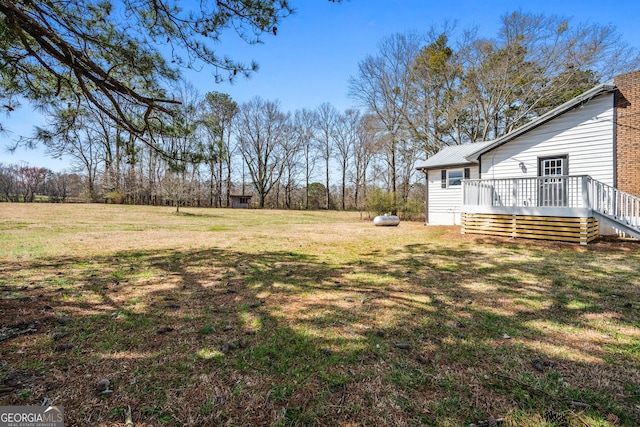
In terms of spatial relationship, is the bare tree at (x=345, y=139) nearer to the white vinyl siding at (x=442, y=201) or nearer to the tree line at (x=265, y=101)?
the tree line at (x=265, y=101)

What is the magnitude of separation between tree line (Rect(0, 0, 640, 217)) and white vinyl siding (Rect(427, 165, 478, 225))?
4.02 meters

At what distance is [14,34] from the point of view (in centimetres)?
358

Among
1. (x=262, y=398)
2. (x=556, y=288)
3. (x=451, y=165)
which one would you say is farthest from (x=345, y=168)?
(x=262, y=398)

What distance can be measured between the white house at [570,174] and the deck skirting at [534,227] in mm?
22

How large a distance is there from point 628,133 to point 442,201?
7286 millimetres

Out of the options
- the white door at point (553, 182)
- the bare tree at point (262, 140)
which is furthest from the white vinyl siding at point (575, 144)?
the bare tree at point (262, 140)

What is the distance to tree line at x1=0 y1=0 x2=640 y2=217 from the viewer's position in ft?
14.0

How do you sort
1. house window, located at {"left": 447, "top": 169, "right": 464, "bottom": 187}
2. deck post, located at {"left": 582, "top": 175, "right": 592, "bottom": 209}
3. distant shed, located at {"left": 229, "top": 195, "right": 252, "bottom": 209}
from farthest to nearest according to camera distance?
distant shed, located at {"left": 229, "top": 195, "right": 252, "bottom": 209} < house window, located at {"left": 447, "top": 169, "right": 464, "bottom": 187} < deck post, located at {"left": 582, "top": 175, "right": 592, "bottom": 209}

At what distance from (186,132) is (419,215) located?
17300 millimetres

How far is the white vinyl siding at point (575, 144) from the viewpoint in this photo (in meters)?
9.48

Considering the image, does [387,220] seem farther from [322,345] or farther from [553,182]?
[322,345]

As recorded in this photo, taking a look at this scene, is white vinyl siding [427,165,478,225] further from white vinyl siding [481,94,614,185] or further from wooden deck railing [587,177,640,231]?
wooden deck railing [587,177,640,231]

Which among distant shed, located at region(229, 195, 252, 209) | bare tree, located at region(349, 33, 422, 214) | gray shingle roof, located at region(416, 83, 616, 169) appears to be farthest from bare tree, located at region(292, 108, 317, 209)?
gray shingle roof, located at region(416, 83, 616, 169)

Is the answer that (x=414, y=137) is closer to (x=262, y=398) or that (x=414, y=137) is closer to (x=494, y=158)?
(x=494, y=158)
